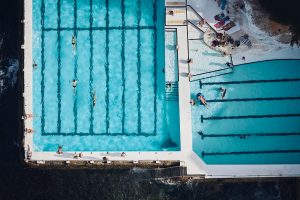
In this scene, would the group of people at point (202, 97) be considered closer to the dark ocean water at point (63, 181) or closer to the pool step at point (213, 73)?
the pool step at point (213, 73)

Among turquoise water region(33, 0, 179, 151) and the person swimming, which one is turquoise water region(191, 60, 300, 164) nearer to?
the person swimming

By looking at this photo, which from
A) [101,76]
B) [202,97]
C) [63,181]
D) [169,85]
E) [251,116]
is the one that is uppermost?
[101,76]

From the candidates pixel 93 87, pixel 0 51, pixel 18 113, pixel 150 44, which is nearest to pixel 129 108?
pixel 93 87

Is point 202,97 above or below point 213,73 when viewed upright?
below

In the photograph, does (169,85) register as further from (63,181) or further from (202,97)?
(63,181)

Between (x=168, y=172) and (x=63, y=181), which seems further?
(x=63, y=181)

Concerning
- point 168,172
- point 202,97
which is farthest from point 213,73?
point 168,172

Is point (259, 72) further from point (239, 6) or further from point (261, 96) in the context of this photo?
point (239, 6)
